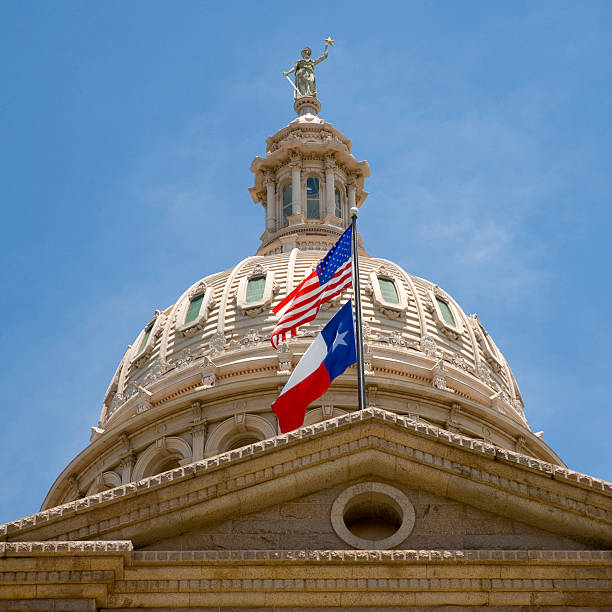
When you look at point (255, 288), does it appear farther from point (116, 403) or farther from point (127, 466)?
point (127, 466)

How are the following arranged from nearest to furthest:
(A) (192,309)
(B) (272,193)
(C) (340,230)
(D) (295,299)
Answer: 1. (D) (295,299)
2. (A) (192,309)
3. (C) (340,230)
4. (B) (272,193)

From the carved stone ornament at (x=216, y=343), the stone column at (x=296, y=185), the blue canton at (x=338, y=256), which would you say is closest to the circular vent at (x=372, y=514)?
the blue canton at (x=338, y=256)

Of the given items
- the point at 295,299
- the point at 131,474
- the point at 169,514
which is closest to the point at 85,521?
the point at 169,514

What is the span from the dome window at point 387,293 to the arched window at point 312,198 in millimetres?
11014

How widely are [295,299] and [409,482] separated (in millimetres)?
13376

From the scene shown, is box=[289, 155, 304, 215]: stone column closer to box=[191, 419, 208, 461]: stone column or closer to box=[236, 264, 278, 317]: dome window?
box=[236, 264, 278, 317]: dome window

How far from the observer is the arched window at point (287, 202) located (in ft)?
280

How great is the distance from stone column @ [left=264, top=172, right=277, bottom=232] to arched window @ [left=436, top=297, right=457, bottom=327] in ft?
44.2

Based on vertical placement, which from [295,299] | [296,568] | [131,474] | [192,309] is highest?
[192,309]

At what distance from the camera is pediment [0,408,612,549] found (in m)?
26.6

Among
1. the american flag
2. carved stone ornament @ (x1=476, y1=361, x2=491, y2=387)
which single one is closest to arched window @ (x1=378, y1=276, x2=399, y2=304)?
carved stone ornament @ (x1=476, y1=361, x2=491, y2=387)

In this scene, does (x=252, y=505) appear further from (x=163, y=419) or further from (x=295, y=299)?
(x=163, y=419)

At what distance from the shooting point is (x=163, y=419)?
65250mm

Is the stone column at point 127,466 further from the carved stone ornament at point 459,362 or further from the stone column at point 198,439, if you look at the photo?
the carved stone ornament at point 459,362
